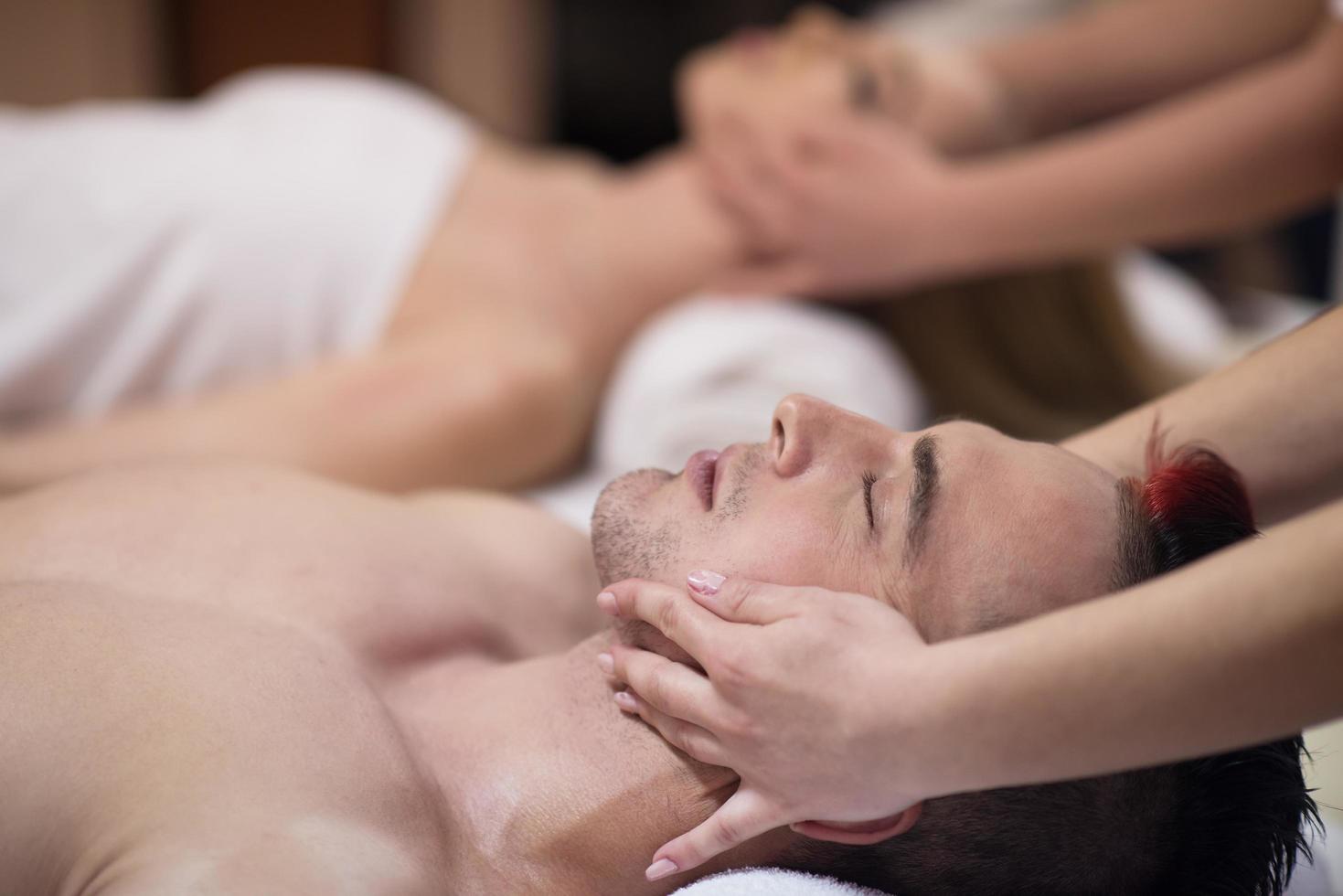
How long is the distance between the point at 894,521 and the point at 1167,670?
0.85 feet

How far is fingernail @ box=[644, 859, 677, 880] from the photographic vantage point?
0.81 m

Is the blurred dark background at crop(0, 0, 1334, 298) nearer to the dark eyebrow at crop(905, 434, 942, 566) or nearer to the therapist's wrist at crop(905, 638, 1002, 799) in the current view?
the dark eyebrow at crop(905, 434, 942, 566)

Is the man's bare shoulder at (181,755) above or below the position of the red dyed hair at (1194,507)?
below

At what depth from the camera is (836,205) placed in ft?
5.99

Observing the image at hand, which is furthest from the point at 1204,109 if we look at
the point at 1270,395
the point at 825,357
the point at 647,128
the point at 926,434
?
the point at 647,128

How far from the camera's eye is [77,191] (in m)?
1.65

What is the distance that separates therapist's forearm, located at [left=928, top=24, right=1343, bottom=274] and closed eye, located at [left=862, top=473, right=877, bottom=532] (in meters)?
0.96

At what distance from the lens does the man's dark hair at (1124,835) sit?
0.80 metres

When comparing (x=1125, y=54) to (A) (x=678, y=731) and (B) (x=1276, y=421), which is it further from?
(A) (x=678, y=731)

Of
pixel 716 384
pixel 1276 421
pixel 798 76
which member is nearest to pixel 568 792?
pixel 1276 421

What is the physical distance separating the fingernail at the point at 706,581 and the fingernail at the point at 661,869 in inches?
7.5

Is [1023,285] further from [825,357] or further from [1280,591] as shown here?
[1280,591]

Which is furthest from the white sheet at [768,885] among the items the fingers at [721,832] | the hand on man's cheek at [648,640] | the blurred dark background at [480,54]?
the blurred dark background at [480,54]

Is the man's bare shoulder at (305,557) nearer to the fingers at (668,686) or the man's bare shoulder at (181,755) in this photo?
the man's bare shoulder at (181,755)
